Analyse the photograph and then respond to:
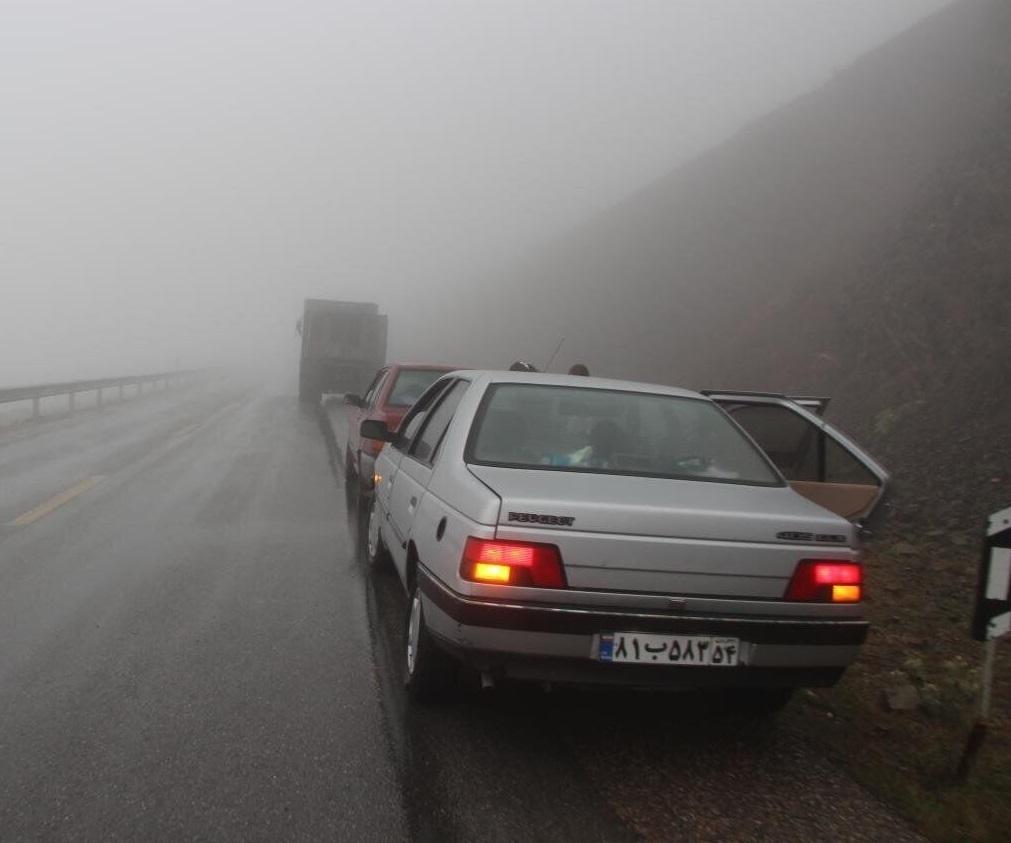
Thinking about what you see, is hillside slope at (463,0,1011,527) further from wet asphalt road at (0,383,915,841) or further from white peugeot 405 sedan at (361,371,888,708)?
wet asphalt road at (0,383,915,841)

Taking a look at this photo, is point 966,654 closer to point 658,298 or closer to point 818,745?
point 818,745

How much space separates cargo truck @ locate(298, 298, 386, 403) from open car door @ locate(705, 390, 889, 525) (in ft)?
69.9

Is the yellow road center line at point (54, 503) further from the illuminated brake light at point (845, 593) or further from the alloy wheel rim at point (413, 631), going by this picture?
the illuminated brake light at point (845, 593)

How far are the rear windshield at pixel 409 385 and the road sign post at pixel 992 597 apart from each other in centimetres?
641

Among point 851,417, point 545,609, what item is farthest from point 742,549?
point 851,417

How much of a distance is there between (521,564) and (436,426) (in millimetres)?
1891

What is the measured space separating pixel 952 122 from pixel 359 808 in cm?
2185

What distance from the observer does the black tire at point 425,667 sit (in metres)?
4.00

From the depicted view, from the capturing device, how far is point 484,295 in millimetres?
60594

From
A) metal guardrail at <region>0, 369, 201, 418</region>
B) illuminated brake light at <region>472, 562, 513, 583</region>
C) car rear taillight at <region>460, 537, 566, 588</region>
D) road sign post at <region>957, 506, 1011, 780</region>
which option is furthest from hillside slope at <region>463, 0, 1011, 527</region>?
metal guardrail at <region>0, 369, 201, 418</region>

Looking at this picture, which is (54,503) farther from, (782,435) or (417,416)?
(782,435)

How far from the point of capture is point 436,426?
518 centimetres

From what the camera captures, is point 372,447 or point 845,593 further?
point 372,447

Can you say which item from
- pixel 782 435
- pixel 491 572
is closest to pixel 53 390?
pixel 782 435
